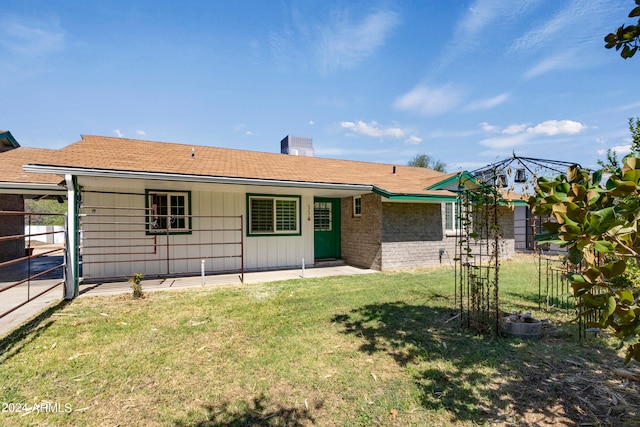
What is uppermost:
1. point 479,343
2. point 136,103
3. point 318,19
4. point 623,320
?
point 318,19

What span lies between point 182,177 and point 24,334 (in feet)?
13.4

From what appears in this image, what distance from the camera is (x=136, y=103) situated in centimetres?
962

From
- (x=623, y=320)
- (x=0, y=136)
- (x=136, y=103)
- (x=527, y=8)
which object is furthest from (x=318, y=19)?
(x=0, y=136)

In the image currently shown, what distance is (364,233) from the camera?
1052cm

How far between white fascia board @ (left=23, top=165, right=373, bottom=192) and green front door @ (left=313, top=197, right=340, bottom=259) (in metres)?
2.38

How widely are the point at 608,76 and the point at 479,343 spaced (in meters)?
6.96

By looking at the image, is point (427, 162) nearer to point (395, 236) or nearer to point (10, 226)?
point (395, 236)

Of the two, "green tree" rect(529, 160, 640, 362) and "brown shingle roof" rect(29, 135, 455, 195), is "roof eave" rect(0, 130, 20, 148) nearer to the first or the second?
"brown shingle roof" rect(29, 135, 455, 195)

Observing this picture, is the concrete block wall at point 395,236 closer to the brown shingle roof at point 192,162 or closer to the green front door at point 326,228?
the green front door at point 326,228

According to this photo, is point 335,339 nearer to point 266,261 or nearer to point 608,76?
point 266,261

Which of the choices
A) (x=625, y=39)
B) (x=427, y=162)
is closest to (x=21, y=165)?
(x=625, y=39)

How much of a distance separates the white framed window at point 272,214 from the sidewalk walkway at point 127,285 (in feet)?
4.80

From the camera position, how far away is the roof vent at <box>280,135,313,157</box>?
53.4ft

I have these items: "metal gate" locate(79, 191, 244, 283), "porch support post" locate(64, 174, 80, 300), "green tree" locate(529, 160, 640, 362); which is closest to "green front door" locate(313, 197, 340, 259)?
"metal gate" locate(79, 191, 244, 283)
